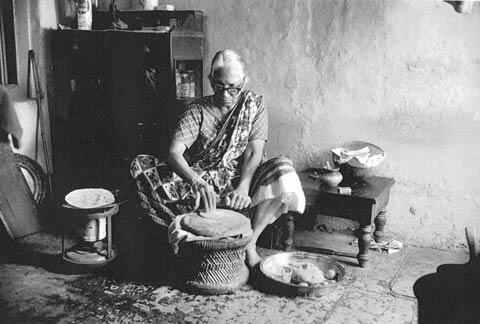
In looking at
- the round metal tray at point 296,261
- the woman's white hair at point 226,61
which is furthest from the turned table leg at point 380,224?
the woman's white hair at point 226,61

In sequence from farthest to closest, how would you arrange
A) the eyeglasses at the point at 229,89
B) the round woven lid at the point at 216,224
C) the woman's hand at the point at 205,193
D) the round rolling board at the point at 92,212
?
the eyeglasses at the point at 229,89, the round rolling board at the point at 92,212, the woman's hand at the point at 205,193, the round woven lid at the point at 216,224

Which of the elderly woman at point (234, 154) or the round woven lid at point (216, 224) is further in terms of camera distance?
the elderly woman at point (234, 154)

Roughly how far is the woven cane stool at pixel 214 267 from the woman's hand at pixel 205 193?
1.03 feet

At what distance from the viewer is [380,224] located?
4.19m

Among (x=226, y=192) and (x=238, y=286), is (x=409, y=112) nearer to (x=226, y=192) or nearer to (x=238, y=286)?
(x=226, y=192)

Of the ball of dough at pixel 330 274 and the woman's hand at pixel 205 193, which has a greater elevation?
the woman's hand at pixel 205 193

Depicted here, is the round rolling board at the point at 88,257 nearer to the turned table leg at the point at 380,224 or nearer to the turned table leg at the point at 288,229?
the turned table leg at the point at 288,229

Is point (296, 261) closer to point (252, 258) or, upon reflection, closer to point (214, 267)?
point (252, 258)

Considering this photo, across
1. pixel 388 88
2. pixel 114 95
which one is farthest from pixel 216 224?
pixel 114 95

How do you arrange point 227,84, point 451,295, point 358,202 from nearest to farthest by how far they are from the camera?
point 451,295
point 358,202
point 227,84

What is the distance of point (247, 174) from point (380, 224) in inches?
45.0

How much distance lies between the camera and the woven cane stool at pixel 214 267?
334 centimetres

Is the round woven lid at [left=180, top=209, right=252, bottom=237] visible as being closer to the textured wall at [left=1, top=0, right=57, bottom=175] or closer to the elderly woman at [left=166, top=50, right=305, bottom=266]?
the elderly woman at [left=166, top=50, right=305, bottom=266]

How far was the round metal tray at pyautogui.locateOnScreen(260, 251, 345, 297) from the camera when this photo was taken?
3408 millimetres
